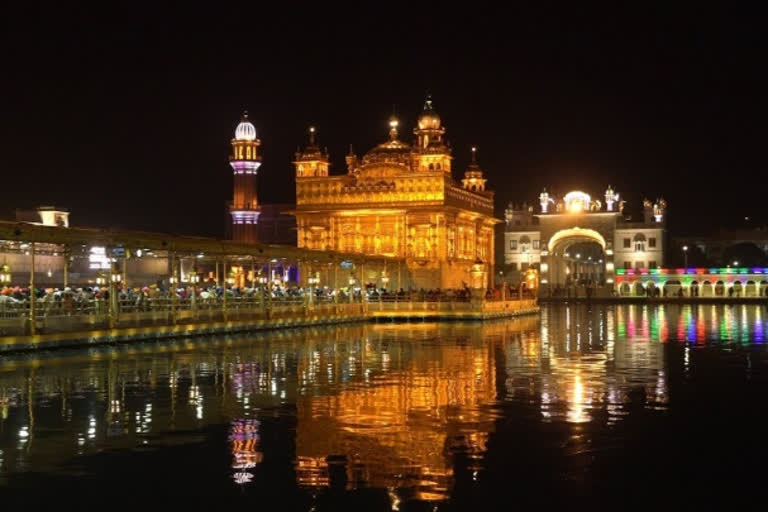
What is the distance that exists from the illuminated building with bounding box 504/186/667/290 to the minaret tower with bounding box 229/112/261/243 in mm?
31904

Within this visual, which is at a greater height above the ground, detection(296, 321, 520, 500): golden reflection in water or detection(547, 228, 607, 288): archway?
detection(547, 228, 607, 288): archway

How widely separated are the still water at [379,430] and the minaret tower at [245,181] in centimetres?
5545

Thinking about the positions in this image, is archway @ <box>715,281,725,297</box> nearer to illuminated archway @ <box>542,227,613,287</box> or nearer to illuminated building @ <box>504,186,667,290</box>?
illuminated building @ <box>504,186,667,290</box>

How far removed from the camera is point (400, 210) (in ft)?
200

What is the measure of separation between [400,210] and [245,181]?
2310cm

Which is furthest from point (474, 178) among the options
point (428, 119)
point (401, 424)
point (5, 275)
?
point (401, 424)

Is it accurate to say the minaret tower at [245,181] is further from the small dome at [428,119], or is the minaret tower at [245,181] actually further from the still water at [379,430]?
the still water at [379,430]

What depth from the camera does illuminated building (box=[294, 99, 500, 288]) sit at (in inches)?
2391

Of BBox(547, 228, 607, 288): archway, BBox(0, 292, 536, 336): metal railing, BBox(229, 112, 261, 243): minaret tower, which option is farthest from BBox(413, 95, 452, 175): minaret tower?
BBox(547, 228, 607, 288): archway

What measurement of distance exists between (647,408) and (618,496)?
599cm

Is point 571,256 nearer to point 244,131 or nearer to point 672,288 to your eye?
point 672,288

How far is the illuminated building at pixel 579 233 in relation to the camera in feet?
336

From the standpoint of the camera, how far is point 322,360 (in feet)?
77.4

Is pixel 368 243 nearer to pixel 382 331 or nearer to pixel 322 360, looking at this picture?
pixel 382 331
